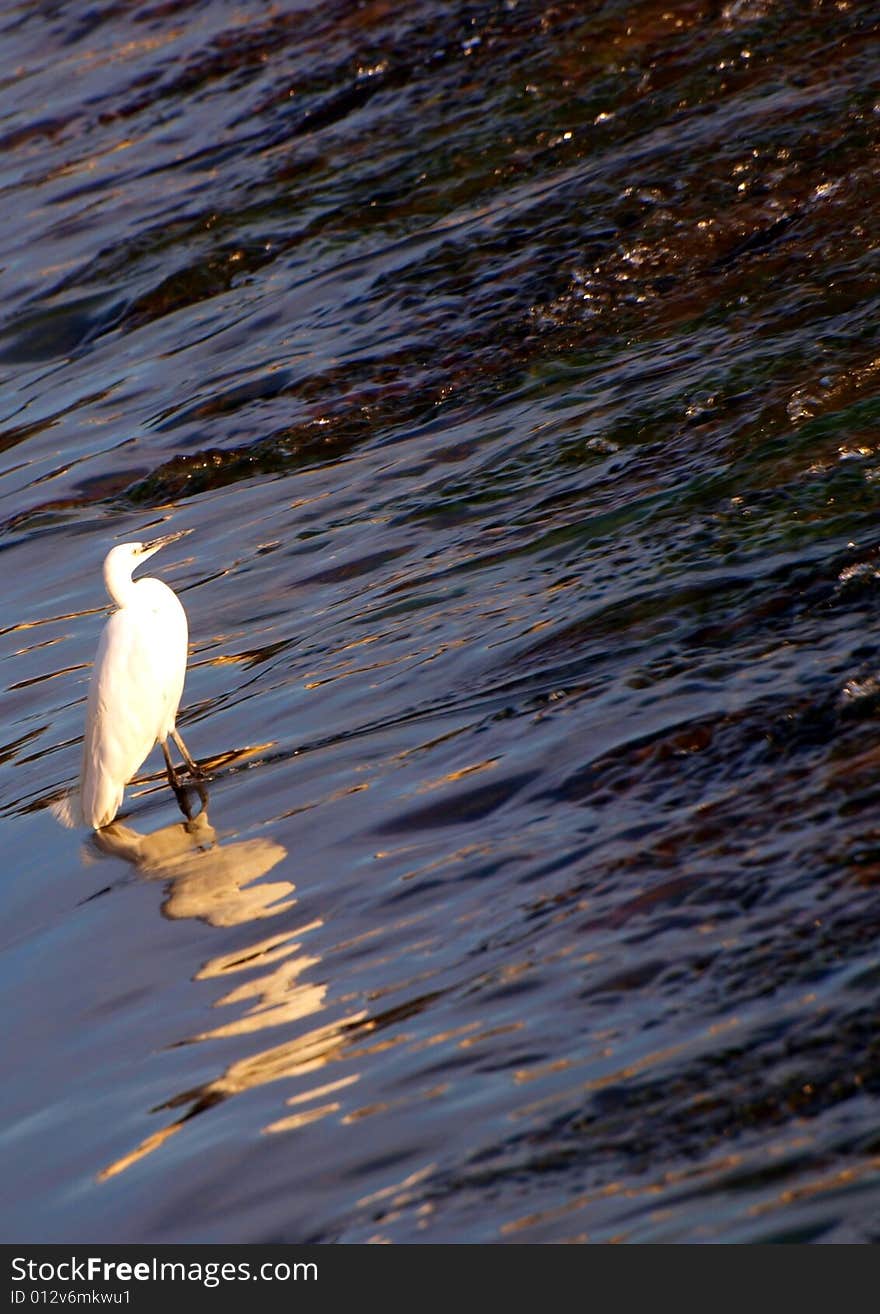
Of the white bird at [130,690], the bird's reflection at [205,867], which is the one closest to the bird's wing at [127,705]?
the white bird at [130,690]

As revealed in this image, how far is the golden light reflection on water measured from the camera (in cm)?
435

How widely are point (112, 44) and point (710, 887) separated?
1385 cm

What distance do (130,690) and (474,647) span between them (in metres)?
1.21

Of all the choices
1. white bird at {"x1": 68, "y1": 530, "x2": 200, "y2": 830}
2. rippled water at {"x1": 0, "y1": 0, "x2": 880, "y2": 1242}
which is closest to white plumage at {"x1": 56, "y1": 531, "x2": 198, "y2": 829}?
white bird at {"x1": 68, "y1": 530, "x2": 200, "y2": 830}

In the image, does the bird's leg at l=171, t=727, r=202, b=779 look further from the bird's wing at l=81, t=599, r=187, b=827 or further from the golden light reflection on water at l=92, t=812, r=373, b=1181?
the golden light reflection on water at l=92, t=812, r=373, b=1181

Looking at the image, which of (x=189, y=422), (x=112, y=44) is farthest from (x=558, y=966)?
(x=112, y=44)

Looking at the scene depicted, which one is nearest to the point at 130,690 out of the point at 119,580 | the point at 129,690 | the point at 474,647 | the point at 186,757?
the point at 129,690

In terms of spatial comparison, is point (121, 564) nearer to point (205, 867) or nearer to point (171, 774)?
point (171, 774)

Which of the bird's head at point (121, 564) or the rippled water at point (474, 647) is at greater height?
the bird's head at point (121, 564)

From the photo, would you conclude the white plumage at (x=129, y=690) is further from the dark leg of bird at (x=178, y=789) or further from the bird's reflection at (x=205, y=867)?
the bird's reflection at (x=205, y=867)

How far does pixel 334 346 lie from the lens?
33.0 feet

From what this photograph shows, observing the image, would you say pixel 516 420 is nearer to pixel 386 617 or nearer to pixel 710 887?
pixel 386 617

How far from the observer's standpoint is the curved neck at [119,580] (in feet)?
21.5

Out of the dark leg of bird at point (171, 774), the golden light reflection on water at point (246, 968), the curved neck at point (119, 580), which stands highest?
the curved neck at point (119, 580)
